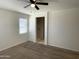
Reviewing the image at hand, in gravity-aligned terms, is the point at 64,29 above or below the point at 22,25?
below

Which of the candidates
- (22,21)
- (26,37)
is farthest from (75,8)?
(26,37)

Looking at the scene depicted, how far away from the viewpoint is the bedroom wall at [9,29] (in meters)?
3.53

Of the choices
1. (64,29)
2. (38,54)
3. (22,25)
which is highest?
(22,25)

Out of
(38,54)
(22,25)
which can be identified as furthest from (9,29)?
(38,54)

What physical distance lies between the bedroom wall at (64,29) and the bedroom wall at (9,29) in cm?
221

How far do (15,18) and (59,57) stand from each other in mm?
3418

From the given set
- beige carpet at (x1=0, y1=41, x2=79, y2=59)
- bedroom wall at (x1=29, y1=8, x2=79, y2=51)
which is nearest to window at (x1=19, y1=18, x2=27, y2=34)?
beige carpet at (x1=0, y1=41, x2=79, y2=59)

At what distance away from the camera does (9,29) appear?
3914 mm

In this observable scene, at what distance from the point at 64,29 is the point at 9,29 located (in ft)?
10.6

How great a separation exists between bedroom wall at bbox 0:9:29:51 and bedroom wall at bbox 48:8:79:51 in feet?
7.24

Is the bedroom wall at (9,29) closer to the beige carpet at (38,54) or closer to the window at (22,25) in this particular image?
the window at (22,25)

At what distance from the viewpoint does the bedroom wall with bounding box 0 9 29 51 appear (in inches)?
139

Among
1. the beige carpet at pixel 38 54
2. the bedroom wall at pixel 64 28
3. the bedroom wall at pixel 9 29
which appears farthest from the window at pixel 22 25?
the bedroom wall at pixel 64 28

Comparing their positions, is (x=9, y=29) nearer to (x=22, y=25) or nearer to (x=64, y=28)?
(x=22, y=25)
